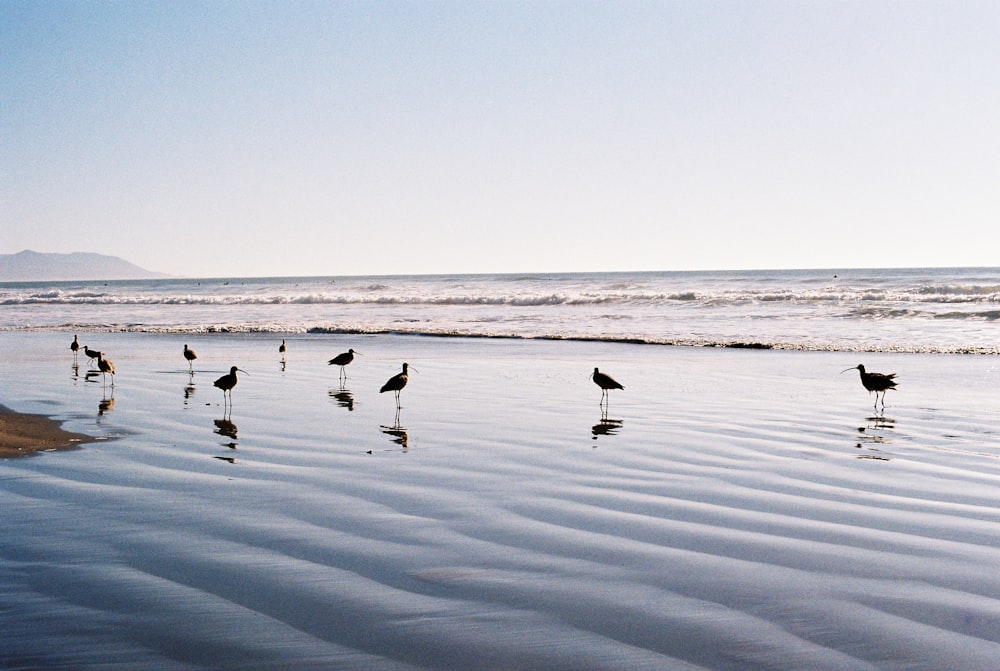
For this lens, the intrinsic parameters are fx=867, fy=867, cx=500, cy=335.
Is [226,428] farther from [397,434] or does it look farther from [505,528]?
[505,528]

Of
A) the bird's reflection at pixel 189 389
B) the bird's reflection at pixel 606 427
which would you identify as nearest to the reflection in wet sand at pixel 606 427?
the bird's reflection at pixel 606 427

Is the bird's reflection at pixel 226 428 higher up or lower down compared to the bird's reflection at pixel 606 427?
lower down

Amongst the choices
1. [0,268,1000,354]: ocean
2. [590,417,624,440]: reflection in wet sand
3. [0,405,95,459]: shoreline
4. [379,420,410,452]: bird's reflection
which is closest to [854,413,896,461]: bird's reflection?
[590,417,624,440]: reflection in wet sand

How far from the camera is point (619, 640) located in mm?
3846

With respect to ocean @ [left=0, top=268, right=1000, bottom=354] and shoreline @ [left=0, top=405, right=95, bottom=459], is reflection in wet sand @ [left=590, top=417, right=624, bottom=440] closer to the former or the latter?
shoreline @ [left=0, top=405, right=95, bottom=459]

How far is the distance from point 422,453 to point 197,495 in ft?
7.83

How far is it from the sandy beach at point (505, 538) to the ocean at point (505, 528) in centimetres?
2

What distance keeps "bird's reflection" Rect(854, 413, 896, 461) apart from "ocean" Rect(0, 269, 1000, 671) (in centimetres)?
5

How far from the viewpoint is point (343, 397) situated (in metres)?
13.1

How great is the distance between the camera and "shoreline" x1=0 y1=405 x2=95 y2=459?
27.1 ft

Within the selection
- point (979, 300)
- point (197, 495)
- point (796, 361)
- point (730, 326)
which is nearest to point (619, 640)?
point (197, 495)

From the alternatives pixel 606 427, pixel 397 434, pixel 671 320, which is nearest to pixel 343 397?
pixel 397 434

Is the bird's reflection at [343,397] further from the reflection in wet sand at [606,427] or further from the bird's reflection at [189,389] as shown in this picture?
the reflection in wet sand at [606,427]

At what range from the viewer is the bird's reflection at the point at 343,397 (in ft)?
39.7
